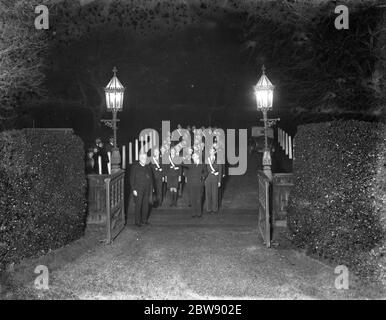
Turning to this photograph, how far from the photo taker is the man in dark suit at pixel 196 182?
11.5 meters

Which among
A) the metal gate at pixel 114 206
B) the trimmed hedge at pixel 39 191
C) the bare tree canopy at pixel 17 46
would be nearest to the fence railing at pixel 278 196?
the metal gate at pixel 114 206

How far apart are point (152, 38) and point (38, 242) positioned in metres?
19.1

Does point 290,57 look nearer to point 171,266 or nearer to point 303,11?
point 303,11

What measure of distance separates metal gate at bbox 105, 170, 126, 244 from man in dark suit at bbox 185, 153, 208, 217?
83.9 inches

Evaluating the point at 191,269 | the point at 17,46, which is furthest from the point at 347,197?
the point at 17,46

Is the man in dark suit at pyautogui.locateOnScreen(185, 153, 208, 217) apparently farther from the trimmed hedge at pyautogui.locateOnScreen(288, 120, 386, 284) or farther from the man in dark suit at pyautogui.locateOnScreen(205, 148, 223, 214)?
the trimmed hedge at pyautogui.locateOnScreen(288, 120, 386, 284)

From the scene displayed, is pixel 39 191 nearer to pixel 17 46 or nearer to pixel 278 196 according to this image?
pixel 278 196

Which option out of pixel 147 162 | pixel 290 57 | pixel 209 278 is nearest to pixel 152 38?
pixel 290 57

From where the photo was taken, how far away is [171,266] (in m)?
7.27

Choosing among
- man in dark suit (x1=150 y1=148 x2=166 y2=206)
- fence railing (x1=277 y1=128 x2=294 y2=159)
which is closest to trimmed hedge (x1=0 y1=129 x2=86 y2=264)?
man in dark suit (x1=150 y1=148 x2=166 y2=206)

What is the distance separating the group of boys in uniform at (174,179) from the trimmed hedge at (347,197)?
408 cm

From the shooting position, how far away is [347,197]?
6.92 m

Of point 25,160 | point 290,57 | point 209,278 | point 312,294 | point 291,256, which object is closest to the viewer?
point 312,294

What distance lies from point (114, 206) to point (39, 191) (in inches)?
92.6
